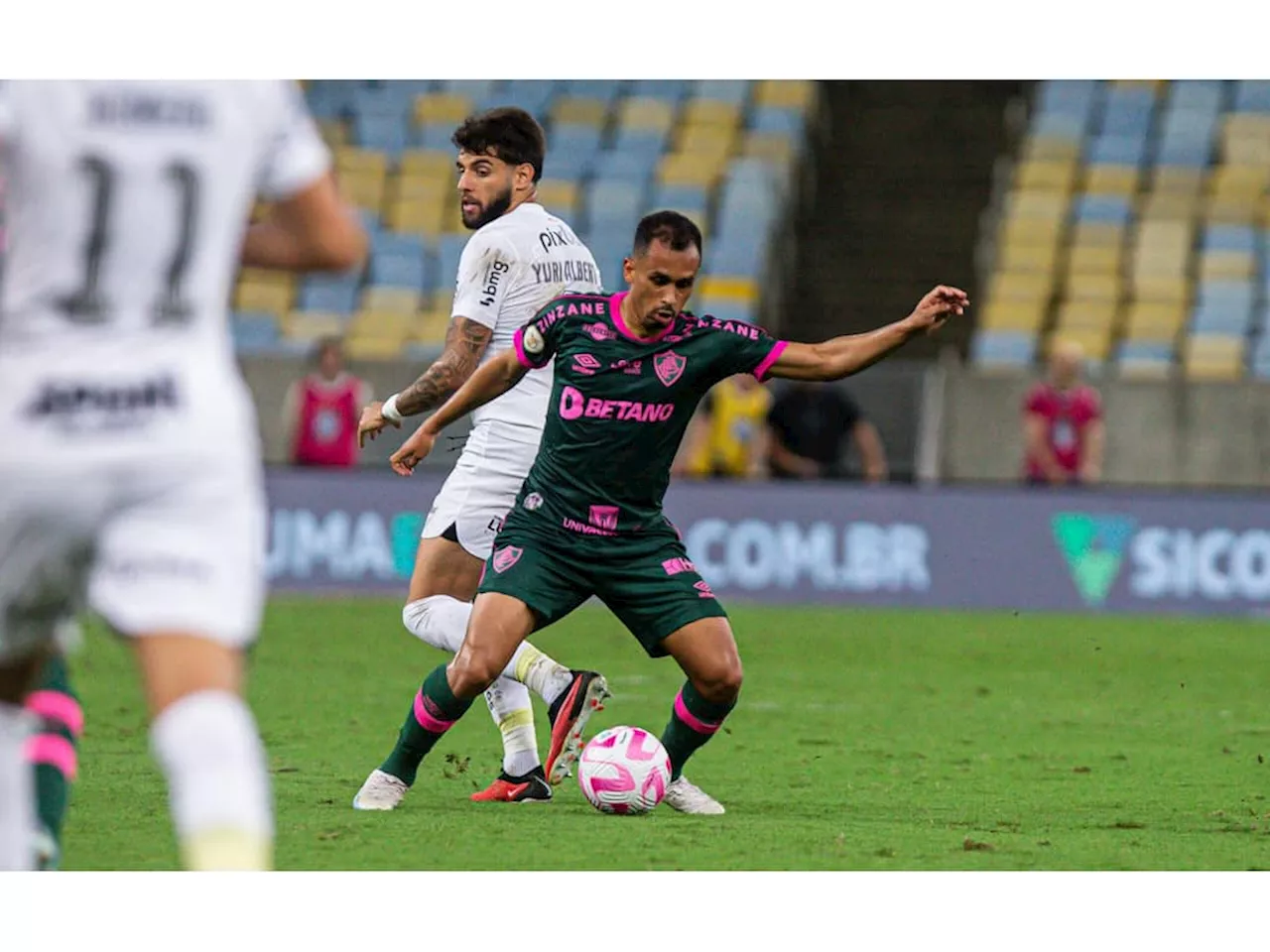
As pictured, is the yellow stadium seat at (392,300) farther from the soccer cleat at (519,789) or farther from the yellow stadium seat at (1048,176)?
the soccer cleat at (519,789)

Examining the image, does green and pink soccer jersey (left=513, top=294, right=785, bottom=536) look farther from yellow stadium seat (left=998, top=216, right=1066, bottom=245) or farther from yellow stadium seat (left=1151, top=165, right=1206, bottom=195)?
yellow stadium seat (left=1151, top=165, right=1206, bottom=195)

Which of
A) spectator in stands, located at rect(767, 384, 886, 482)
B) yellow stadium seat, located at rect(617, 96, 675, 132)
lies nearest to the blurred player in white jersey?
spectator in stands, located at rect(767, 384, 886, 482)

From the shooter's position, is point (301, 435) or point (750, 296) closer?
point (301, 435)

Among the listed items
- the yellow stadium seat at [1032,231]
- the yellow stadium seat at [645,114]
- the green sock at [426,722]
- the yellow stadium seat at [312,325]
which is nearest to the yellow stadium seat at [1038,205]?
the yellow stadium seat at [1032,231]

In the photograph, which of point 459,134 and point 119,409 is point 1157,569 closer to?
point 459,134

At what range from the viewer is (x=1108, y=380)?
1791 centimetres

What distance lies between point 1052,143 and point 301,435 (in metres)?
8.68

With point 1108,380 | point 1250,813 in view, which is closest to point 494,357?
point 1250,813

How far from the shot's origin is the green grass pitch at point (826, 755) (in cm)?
623

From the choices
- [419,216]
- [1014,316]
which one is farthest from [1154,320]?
[419,216]

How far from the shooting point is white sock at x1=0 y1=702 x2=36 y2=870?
4074 mm

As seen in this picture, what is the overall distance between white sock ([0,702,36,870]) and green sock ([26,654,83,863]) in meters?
0.95

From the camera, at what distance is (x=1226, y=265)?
67.6ft

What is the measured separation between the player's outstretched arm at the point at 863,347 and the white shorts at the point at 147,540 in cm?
272
